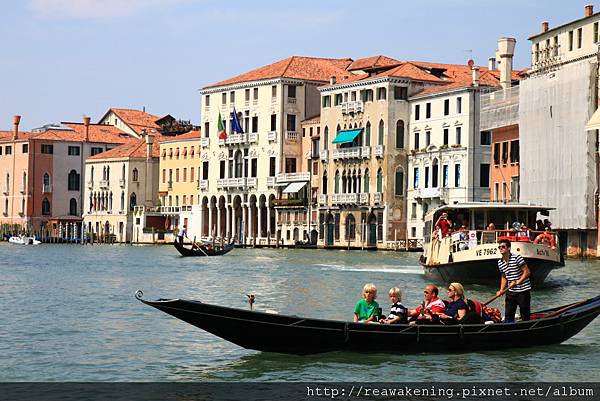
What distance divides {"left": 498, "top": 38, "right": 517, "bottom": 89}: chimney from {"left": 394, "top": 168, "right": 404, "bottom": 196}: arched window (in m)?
9.58

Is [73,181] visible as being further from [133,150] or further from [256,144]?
[256,144]

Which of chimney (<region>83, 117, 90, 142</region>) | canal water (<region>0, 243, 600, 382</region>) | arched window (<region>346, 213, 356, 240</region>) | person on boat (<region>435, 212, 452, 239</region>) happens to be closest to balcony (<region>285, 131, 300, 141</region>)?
arched window (<region>346, 213, 356, 240</region>)

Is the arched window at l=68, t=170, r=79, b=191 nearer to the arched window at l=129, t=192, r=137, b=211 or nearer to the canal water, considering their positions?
the arched window at l=129, t=192, r=137, b=211

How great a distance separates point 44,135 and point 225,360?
8400 centimetres

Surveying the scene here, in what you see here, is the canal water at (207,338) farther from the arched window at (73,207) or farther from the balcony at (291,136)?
the arched window at (73,207)

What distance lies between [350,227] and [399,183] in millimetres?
4030

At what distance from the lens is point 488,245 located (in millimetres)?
27562

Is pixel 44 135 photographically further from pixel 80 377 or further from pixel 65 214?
pixel 80 377

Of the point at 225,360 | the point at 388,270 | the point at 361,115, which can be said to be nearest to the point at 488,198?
the point at 361,115

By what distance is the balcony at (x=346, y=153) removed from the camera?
70000mm

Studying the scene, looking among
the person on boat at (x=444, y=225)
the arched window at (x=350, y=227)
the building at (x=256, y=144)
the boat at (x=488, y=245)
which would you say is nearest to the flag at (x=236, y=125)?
the building at (x=256, y=144)

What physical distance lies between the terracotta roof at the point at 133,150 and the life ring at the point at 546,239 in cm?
6322

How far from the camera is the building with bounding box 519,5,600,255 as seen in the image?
46594mm

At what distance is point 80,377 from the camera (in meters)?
14.9
